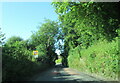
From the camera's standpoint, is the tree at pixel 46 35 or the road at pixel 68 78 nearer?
the road at pixel 68 78

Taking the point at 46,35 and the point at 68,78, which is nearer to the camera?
the point at 68,78

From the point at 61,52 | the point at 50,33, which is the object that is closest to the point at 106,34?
the point at 50,33

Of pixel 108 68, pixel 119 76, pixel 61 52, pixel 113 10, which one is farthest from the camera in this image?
pixel 61 52

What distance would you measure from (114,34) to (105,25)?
44.1 inches

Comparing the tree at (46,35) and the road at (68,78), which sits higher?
the tree at (46,35)

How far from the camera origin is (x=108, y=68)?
10.9 metres

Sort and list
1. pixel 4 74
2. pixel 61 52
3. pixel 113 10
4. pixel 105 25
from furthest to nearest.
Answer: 1. pixel 61 52
2. pixel 105 25
3. pixel 113 10
4. pixel 4 74

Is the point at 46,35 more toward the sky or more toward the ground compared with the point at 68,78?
more toward the sky

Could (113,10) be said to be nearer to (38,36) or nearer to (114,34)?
(114,34)

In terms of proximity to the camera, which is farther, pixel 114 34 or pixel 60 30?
pixel 60 30

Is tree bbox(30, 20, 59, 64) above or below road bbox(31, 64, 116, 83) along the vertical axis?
above

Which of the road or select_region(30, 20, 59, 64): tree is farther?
select_region(30, 20, 59, 64): tree

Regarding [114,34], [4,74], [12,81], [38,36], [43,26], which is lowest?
[12,81]

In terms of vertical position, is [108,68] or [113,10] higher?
[113,10]
